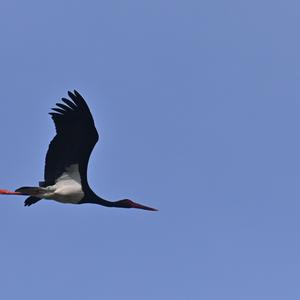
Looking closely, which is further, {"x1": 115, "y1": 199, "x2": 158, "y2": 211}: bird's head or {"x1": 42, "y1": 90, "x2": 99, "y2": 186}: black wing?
{"x1": 115, "y1": 199, "x2": 158, "y2": 211}: bird's head

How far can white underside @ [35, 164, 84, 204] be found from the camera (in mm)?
48438

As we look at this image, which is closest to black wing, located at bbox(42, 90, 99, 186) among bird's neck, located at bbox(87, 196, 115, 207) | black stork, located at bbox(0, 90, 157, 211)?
black stork, located at bbox(0, 90, 157, 211)

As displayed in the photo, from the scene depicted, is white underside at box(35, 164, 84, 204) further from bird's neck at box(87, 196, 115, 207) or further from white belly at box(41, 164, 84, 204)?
bird's neck at box(87, 196, 115, 207)

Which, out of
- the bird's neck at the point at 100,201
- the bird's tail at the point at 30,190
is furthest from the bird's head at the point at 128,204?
the bird's tail at the point at 30,190

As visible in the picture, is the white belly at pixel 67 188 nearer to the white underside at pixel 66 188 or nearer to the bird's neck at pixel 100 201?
the white underside at pixel 66 188

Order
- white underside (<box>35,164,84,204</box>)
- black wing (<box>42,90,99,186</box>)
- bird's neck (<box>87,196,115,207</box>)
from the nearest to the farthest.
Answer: black wing (<box>42,90,99,186</box>) → white underside (<box>35,164,84,204</box>) → bird's neck (<box>87,196,115,207</box>)

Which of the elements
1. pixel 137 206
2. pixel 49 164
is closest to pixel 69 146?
pixel 49 164

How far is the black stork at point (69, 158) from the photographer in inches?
1858

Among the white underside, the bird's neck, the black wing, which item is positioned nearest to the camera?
the black wing

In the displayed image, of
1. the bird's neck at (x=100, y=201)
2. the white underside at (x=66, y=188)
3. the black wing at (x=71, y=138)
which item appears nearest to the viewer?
the black wing at (x=71, y=138)

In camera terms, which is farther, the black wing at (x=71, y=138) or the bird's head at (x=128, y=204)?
the bird's head at (x=128, y=204)

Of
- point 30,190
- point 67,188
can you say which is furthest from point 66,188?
point 30,190

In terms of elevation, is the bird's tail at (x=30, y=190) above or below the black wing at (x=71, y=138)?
below

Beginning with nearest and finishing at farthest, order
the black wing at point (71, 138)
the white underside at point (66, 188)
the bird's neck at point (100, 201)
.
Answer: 1. the black wing at point (71, 138)
2. the white underside at point (66, 188)
3. the bird's neck at point (100, 201)
